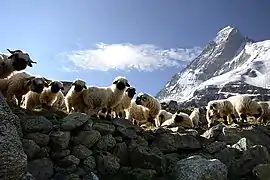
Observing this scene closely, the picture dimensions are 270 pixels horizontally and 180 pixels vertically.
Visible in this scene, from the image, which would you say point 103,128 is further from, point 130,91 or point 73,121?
point 130,91

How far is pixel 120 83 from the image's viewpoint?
22.6 metres

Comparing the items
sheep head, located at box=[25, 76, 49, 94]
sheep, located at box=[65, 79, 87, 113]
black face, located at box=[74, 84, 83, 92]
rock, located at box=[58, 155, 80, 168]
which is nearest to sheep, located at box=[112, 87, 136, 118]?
sheep, located at box=[65, 79, 87, 113]

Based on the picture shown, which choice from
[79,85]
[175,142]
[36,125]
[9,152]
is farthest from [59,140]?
[79,85]

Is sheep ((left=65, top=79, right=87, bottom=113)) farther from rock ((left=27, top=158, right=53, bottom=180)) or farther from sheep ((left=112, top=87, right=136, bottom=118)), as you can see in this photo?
rock ((left=27, top=158, right=53, bottom=180))

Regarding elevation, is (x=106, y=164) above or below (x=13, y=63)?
below

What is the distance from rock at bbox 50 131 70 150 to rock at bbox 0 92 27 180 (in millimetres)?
3516

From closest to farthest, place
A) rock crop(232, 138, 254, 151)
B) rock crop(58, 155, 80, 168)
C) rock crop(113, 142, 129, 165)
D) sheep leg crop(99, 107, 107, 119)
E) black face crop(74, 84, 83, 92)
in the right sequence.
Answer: rock crop(58, 155, 80, 168)
rock crop(113, 142, 129, 165)
rock crop(232, 138, 254, 151)
sheep leg crop(99, 107, 107, 119)
black face crop(74, 84, 83, 92)

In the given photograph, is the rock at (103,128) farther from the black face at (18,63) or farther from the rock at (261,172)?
the rock at (261,172)

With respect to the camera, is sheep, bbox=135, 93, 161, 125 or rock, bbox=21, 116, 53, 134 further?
sheep, bbox=135, 93, 161, 125

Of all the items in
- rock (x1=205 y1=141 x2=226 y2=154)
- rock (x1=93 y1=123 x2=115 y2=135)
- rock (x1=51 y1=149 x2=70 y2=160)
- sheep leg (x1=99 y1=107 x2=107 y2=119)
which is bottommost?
rock (x1=51 y1=149 x2=70 y2=160)

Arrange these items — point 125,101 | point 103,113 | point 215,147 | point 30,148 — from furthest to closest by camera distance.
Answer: point 125,101 → point 103,113 → point 215,147 → point 30,148

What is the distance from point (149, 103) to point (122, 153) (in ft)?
32.9

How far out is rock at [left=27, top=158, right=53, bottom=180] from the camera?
13.9m

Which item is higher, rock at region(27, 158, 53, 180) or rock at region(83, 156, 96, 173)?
rock at region(83, 156, 96, 173)
